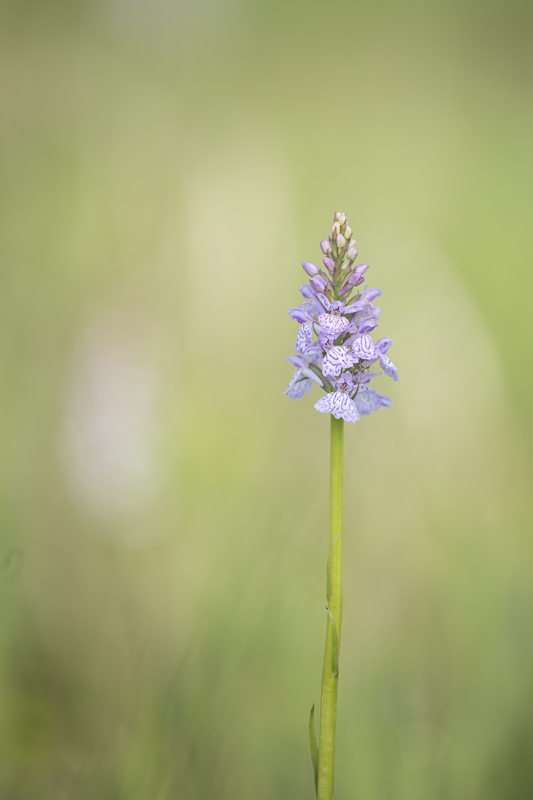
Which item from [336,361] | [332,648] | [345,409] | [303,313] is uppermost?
[303,313]

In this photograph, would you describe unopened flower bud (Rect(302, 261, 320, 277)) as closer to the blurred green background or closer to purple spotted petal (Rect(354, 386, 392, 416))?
purple spotted petal (Rect(354, 386, 392, 416))

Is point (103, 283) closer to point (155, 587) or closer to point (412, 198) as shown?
point (155, 587)

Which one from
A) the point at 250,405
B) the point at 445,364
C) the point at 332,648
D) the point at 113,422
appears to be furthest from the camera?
the point at 250,405

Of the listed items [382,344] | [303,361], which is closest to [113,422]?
[303,361]

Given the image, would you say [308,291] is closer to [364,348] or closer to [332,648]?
[364,348]

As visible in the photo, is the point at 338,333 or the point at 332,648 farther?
the point at 338,333

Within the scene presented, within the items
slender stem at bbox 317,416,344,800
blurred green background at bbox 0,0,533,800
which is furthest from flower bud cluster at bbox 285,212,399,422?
blurred green background at bbox 0,0,533,800

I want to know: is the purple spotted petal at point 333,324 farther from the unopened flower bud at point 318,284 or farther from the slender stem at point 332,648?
the slender stem at point 332,648

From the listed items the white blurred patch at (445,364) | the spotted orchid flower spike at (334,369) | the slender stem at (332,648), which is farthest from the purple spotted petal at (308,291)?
the white blurred patch at (445,364)
